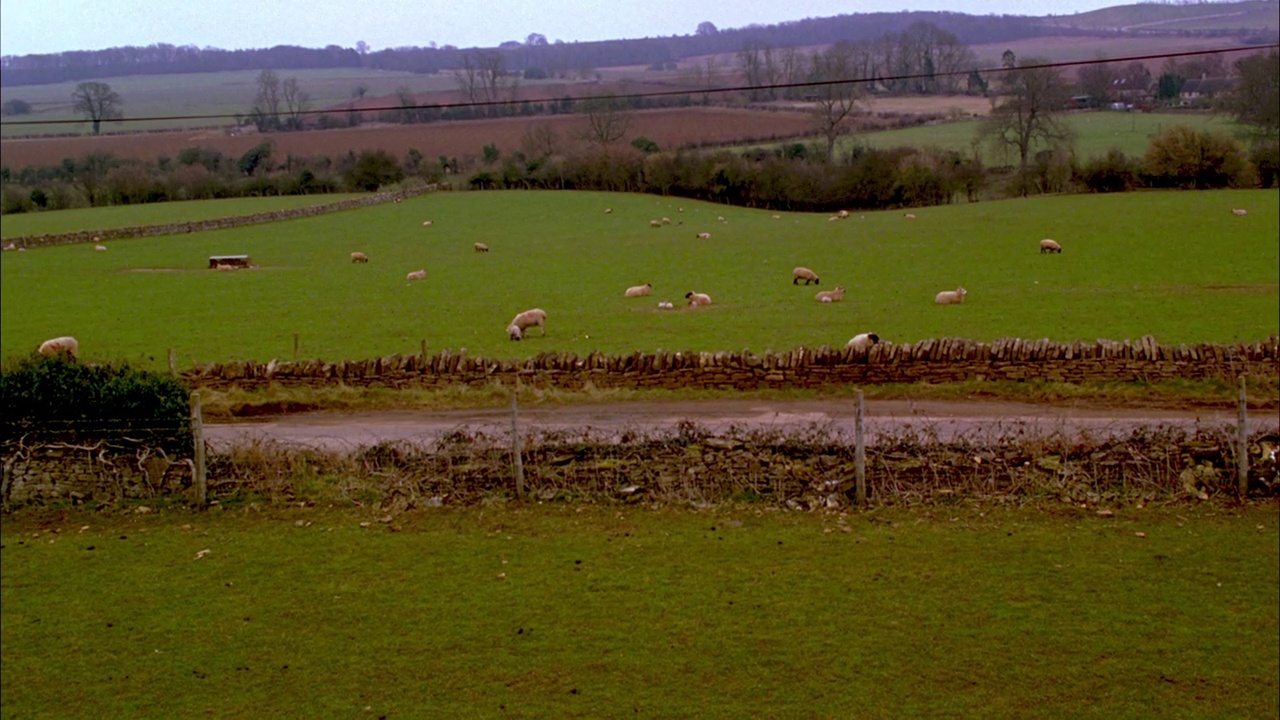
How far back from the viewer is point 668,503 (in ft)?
47.6

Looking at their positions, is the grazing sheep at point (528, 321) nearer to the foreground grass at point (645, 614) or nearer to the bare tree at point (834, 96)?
the foreground grass at point (645, 614)

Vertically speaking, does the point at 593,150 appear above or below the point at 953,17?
below

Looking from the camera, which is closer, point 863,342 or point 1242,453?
point 1242,453

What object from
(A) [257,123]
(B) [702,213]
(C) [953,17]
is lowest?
(B) [702,213]

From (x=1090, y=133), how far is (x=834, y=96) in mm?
23291

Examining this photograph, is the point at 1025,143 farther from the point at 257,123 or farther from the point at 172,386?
the point at 172,386

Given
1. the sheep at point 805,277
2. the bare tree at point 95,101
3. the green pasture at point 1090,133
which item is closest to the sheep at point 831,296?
the sheep at point 805,277

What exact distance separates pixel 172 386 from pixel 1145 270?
31.6 m

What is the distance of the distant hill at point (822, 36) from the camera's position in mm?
37094

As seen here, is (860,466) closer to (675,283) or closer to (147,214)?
(675,283)

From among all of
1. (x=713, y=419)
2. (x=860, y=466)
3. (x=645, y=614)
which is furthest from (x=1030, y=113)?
(x=645, y=614)

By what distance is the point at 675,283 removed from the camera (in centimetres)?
3866

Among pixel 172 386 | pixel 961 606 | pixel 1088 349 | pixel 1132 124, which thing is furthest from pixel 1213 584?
pixel 1132 124

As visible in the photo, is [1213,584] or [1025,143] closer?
[1213,584]
